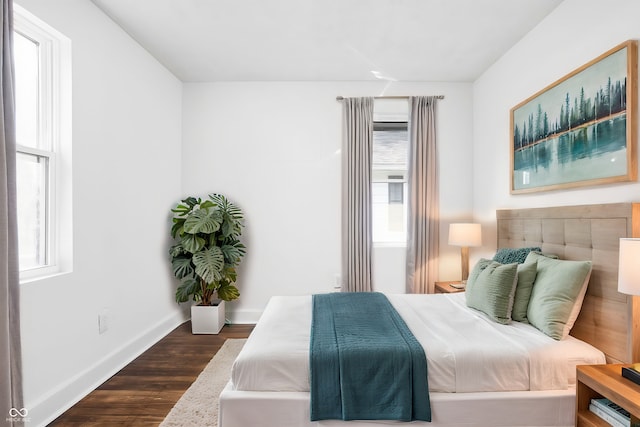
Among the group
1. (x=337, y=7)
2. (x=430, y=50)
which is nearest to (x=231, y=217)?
(x=337, y=7)

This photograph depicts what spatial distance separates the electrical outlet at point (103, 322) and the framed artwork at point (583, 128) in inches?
136

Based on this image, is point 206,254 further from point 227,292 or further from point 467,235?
point 467,235

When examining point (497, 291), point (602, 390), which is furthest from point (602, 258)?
point (602, 390)

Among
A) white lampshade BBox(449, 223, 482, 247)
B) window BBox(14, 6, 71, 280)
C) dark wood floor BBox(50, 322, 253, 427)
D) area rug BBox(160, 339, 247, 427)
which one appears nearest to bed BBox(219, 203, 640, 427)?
area rug BBox(160, 339, 247, 427)

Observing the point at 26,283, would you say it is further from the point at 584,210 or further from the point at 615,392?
the point at 584,210

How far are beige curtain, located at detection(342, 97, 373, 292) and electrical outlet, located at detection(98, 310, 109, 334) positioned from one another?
7.56 feet

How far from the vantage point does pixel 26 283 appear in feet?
6.59

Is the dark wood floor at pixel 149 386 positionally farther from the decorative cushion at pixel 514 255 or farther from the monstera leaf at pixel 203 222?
the decorative cushion at pixel 514 255

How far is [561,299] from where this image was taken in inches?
81.7

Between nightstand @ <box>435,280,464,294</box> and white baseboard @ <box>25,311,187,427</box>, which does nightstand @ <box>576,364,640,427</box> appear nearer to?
nightstand @ <box>435,280,464,294</box>

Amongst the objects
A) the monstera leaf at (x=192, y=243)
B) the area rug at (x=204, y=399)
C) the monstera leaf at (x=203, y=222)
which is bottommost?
the area rug at (x=204, y=399)

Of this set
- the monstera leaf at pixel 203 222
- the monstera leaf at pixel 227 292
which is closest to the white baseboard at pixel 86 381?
the monstera leaf at pixel 227 292

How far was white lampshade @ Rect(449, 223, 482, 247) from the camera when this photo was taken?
3461 millimetres

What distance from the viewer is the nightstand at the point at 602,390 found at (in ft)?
4.75
